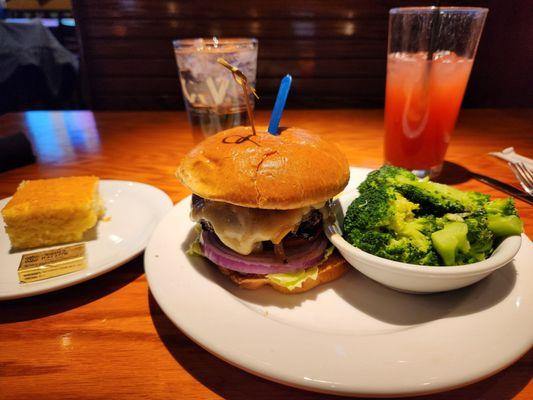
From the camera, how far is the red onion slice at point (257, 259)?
1296mm

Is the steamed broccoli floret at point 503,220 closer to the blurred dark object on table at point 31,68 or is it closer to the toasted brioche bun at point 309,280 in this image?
the toasted brioche bun at point 309,280

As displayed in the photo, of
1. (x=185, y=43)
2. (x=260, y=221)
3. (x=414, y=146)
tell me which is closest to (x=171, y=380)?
(x=260, y=221)

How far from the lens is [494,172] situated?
2227 mm

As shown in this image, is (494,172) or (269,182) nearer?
(269,182)

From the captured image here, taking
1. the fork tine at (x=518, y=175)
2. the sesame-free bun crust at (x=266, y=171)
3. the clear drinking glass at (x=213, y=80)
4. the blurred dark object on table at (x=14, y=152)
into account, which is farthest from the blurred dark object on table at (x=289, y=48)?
the sesame-free bun crust at (x=266, y=171)

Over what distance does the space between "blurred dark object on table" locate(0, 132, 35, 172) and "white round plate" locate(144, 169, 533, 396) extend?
1652 millimetres

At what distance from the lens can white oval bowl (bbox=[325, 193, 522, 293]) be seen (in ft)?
3.39

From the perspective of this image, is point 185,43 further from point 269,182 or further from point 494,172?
point 494,172

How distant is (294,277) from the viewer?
1281mm

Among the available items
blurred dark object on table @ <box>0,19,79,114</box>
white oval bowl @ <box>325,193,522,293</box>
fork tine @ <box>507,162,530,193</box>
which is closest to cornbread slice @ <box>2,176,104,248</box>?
white oval bowl @ <box>325,193,522,293</box>

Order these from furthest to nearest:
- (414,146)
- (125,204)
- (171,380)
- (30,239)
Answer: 1. (414,146)
2. (125,204)
3. (30,239)
4. (171,380)

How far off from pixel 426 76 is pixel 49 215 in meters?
1.91

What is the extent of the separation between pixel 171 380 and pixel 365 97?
464 centimetres

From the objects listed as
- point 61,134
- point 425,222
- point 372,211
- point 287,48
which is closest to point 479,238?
point 425,222
